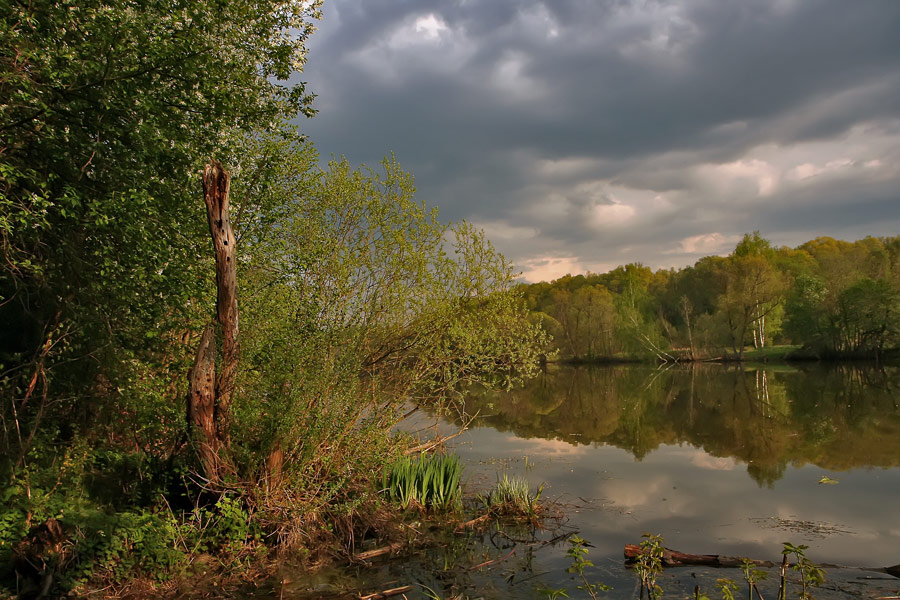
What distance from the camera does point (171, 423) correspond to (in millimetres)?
6773

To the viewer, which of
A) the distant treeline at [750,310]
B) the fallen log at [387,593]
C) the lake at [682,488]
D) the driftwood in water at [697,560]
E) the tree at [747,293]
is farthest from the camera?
the tree at [747,293]

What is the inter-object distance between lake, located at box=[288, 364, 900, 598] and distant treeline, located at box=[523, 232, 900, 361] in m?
Answer: 22.9

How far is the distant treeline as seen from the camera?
50.2 meters

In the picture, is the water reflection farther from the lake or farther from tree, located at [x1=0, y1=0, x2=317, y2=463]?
tree, located at [x1=0, y1=0, x2=317, y2=463]

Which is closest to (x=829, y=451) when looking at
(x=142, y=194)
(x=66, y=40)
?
(x=142, y=194)

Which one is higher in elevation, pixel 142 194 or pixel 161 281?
pixel 142 194

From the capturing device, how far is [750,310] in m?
54.7

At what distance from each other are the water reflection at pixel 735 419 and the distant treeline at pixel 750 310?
15052mm

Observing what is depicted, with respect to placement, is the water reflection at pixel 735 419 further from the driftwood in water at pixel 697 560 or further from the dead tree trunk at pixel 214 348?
the dead tree trunk at pixel 214 348

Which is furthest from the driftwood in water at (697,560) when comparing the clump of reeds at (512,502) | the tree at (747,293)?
the tree at (747,293)

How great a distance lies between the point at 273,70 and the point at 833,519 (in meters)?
12.1

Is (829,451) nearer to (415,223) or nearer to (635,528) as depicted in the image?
(635,528)

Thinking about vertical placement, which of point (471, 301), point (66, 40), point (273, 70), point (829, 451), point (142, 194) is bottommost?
point (829, 451)

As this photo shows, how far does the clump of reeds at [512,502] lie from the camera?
31.2ft
